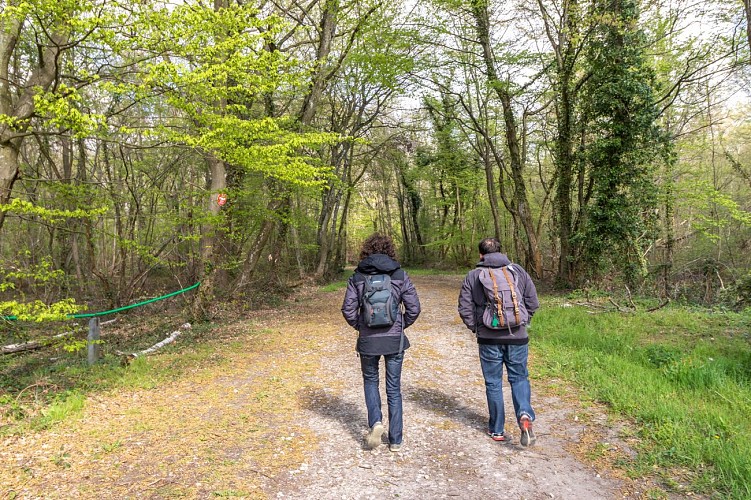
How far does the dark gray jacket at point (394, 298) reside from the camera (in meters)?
3.91

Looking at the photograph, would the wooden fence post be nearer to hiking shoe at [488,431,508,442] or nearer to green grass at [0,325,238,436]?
green grass at [0,325,238,436]

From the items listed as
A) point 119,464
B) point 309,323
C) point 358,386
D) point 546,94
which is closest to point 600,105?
point 546,94

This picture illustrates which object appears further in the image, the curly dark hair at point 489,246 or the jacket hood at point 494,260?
the curly dark hair at point 489,246

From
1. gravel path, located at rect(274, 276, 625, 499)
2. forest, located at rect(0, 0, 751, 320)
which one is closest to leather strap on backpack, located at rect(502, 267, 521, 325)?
gravel path, located at rect(274, 276, 625, 499)

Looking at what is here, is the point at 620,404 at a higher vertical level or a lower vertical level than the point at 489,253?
lower

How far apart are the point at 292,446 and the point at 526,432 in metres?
2.20

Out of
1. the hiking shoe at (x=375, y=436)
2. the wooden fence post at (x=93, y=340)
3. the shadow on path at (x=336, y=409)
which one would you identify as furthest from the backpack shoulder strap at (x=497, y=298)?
the wooden fence post at (x=93, y=340)

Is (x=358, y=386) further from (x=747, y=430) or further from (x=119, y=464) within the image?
(x=747, y=430)

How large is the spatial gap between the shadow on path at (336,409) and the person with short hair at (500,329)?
140cm

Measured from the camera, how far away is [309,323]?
10.8m

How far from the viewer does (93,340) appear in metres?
7.09

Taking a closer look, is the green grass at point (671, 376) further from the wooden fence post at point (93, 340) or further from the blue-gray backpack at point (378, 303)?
the wooden fence post at point (93, 340)

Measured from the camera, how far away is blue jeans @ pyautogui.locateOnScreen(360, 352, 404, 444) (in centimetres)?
398

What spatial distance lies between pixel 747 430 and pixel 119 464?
5.62 m
